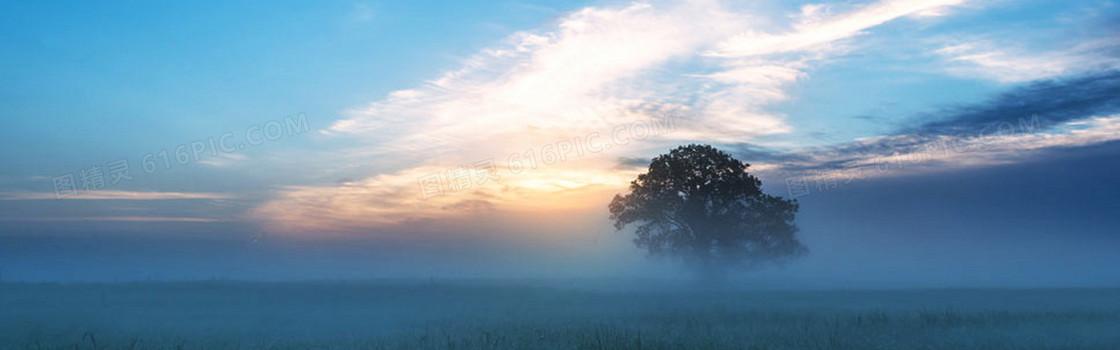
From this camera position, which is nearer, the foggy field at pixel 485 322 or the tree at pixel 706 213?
the foggy field at pixel 485 322

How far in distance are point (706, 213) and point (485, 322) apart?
22.0m

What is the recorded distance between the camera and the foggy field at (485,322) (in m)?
14.9

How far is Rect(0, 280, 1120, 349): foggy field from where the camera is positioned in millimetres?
14945

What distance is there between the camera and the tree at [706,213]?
39.8m

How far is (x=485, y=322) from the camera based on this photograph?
20938 mm

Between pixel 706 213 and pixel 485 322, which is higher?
pixel 706 213

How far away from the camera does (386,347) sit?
48.3ft

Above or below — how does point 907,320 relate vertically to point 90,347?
below

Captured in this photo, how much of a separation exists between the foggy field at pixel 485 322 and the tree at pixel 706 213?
11.3 ft

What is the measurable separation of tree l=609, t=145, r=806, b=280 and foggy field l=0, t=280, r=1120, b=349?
3455 millimetres

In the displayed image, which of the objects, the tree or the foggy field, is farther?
the tree

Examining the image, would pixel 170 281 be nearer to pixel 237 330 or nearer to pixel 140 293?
pixel 140 293

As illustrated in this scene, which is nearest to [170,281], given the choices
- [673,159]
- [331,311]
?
→ [331,311]

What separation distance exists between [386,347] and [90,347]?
620 centimetres
